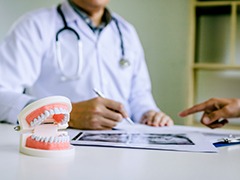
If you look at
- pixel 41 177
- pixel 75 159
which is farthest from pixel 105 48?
pixel 41 177

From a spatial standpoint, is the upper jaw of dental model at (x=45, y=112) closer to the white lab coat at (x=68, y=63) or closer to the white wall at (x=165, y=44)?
the white lab coat at (x=68, y=63)

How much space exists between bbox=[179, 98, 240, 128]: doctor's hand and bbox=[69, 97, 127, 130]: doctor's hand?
245mm

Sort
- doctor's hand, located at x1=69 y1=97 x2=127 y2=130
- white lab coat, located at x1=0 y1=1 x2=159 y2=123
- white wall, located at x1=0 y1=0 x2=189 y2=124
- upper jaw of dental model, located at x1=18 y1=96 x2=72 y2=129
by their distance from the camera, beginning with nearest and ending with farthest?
upper jaw of dental model, located at x1=18 y1=96 x2=72 y2=129, doctor's hand, located at x1=69 y1=97 x2=127 y2=130, white lab coat, located at x1=0 y1=1 x2=159 y2=123, white wall, located at x1=0 y1=0 x2=189 y2=124

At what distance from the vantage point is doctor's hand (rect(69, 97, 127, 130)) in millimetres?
1043

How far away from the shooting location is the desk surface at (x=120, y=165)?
56cm

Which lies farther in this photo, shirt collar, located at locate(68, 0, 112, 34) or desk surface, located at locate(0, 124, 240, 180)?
shirt collar, located at locate(68, 0, 112, 34)

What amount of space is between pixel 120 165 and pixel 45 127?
0.17 meters

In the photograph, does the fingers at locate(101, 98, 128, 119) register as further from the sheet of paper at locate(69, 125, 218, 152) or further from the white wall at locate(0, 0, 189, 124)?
the white wall at locate(0, 0, 189, 124)

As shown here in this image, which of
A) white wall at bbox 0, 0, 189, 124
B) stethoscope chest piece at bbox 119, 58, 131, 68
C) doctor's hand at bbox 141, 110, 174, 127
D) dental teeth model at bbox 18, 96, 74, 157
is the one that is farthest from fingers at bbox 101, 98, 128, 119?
white wall at bbox 0, 0, 189, 124

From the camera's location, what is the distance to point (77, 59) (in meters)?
Answer: 1.58

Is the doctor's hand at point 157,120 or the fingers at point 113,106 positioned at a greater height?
the fingers at point 113,106

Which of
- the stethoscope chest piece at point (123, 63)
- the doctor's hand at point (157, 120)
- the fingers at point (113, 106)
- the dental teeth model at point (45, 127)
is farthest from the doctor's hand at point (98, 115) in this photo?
Answer: the stethoscope chest piece at point (123, 63)

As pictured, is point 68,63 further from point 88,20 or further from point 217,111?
point 217,111

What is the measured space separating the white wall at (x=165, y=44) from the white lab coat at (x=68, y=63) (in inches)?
32.4
